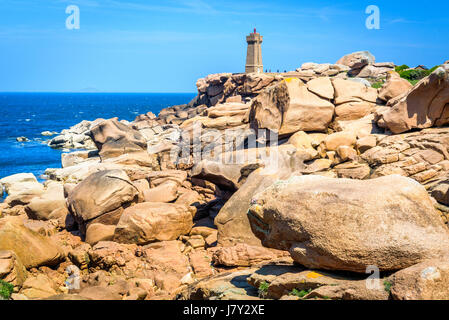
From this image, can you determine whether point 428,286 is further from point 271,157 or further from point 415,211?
point 271,157

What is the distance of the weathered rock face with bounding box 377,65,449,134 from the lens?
12867 mm

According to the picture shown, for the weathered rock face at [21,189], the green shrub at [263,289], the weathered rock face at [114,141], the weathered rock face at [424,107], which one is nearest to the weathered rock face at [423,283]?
the green shrub at [263,289]

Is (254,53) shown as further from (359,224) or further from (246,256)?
(359,224)

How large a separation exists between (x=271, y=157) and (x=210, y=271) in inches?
208

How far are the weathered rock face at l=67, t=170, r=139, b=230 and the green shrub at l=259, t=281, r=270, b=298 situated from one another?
888 cm

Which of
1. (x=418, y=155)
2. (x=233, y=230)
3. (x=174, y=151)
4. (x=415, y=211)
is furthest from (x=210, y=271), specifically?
(x=174, y=151)

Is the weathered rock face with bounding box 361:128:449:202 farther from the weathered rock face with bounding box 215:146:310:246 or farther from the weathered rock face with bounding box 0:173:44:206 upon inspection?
the weathered rock face with bounding box 0:173:44:206

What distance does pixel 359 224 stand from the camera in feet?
18.4

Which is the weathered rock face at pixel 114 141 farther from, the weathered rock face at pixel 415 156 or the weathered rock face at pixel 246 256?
the weathered rock face at pixel 415 156

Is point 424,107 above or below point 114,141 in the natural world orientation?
above

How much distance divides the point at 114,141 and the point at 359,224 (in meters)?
26.2

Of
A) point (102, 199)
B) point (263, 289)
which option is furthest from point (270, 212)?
point (102, 199)

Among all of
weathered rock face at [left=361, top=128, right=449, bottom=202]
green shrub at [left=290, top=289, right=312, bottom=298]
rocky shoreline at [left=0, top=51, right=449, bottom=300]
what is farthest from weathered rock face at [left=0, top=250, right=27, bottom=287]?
weathered rock face at [left=361, top=128, right=449, bottom=202]

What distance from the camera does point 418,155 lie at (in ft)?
39.6
